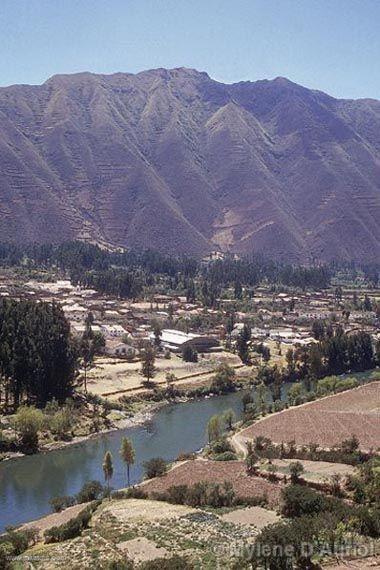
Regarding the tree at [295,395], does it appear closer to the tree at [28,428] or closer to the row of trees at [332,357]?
the row of trees at [332,357]

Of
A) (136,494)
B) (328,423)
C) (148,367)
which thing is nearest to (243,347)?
(148,367)

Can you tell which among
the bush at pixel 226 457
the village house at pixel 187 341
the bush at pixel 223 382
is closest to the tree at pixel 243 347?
the village house at pixel 187 341

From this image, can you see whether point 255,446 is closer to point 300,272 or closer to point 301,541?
point 301,541

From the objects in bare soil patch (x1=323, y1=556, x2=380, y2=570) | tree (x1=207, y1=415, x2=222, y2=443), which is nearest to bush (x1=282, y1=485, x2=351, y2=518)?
bare soil patch (x1=323, y1=556, x2=380, y2=570)

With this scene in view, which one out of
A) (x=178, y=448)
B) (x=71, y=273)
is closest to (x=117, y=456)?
(x=178, y=448)

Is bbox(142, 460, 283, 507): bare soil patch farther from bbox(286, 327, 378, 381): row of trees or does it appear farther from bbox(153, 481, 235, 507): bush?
bbox(286, 327, 378, 381): row of trees
